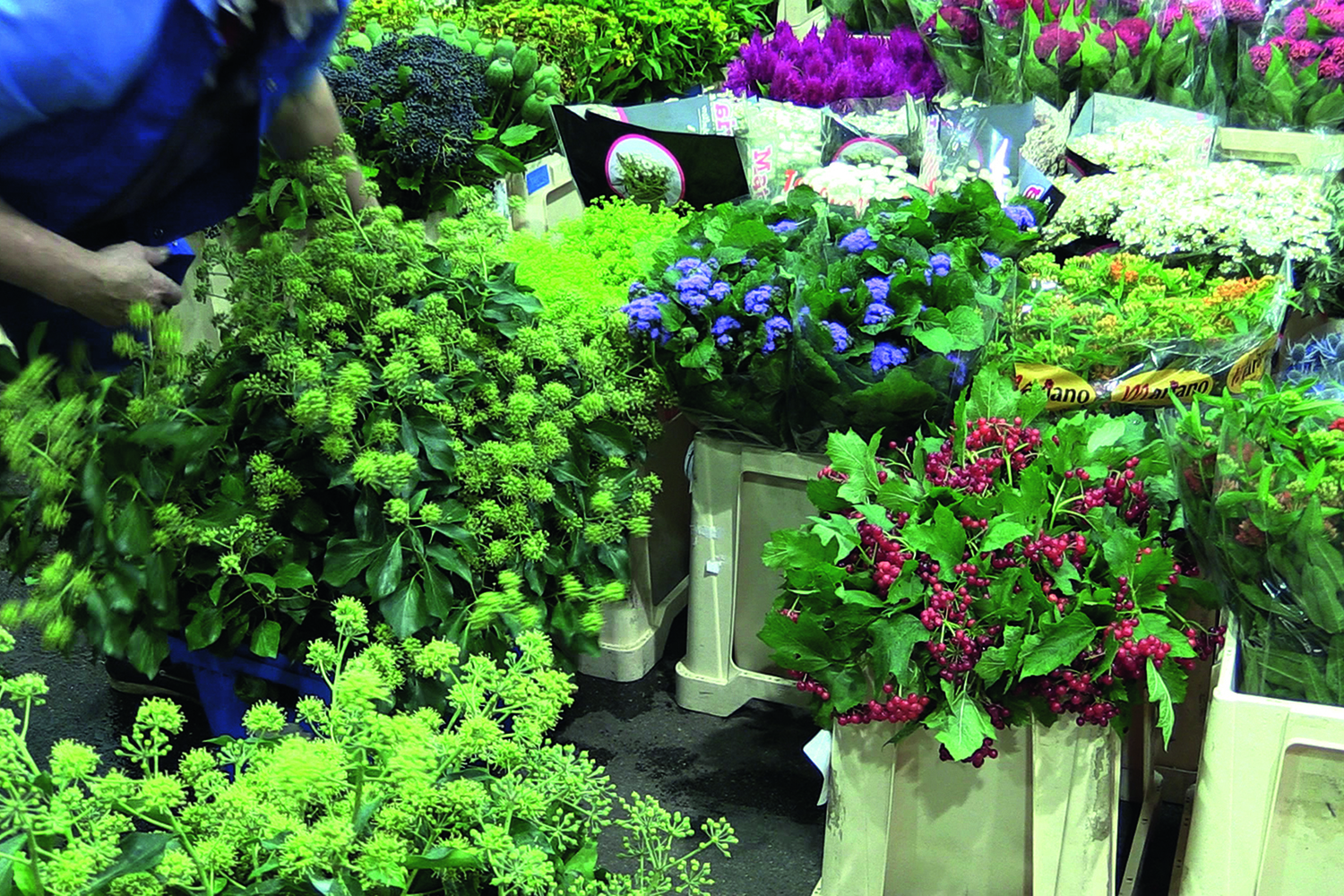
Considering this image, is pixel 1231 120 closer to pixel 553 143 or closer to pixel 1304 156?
pixel 1304 156

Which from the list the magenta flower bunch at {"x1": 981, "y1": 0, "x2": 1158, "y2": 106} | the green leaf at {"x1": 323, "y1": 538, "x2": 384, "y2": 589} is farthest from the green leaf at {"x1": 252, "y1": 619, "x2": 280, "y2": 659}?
the magenta flower bunch at {"x1": 981, "y1": 0, "x2": 1158, "y2": 106}

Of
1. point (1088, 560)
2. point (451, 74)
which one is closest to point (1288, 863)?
point (1088, 560)

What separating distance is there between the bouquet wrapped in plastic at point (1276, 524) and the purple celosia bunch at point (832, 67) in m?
1.40

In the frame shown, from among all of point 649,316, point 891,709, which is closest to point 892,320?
point 649,316

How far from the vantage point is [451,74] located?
264cm

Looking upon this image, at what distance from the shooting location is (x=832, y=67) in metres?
2.74

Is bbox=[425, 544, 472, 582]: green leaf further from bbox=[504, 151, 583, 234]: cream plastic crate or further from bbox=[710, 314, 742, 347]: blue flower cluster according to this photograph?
bbox=[504, 151, 583, 234]: cream plastic crate

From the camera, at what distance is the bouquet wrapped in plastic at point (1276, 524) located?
135 centimetres

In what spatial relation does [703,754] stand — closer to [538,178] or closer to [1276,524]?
[1276,524]

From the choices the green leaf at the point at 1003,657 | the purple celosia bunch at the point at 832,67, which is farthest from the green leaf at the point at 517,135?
the green leaf at the point at 1003,657

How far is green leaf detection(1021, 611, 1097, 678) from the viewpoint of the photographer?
1.52 metres

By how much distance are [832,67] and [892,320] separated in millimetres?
1077

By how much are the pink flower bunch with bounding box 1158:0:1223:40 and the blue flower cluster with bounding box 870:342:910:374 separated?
3.91 feet

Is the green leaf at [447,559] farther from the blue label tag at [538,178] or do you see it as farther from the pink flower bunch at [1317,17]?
the pink flower bunch at [1317,17]
